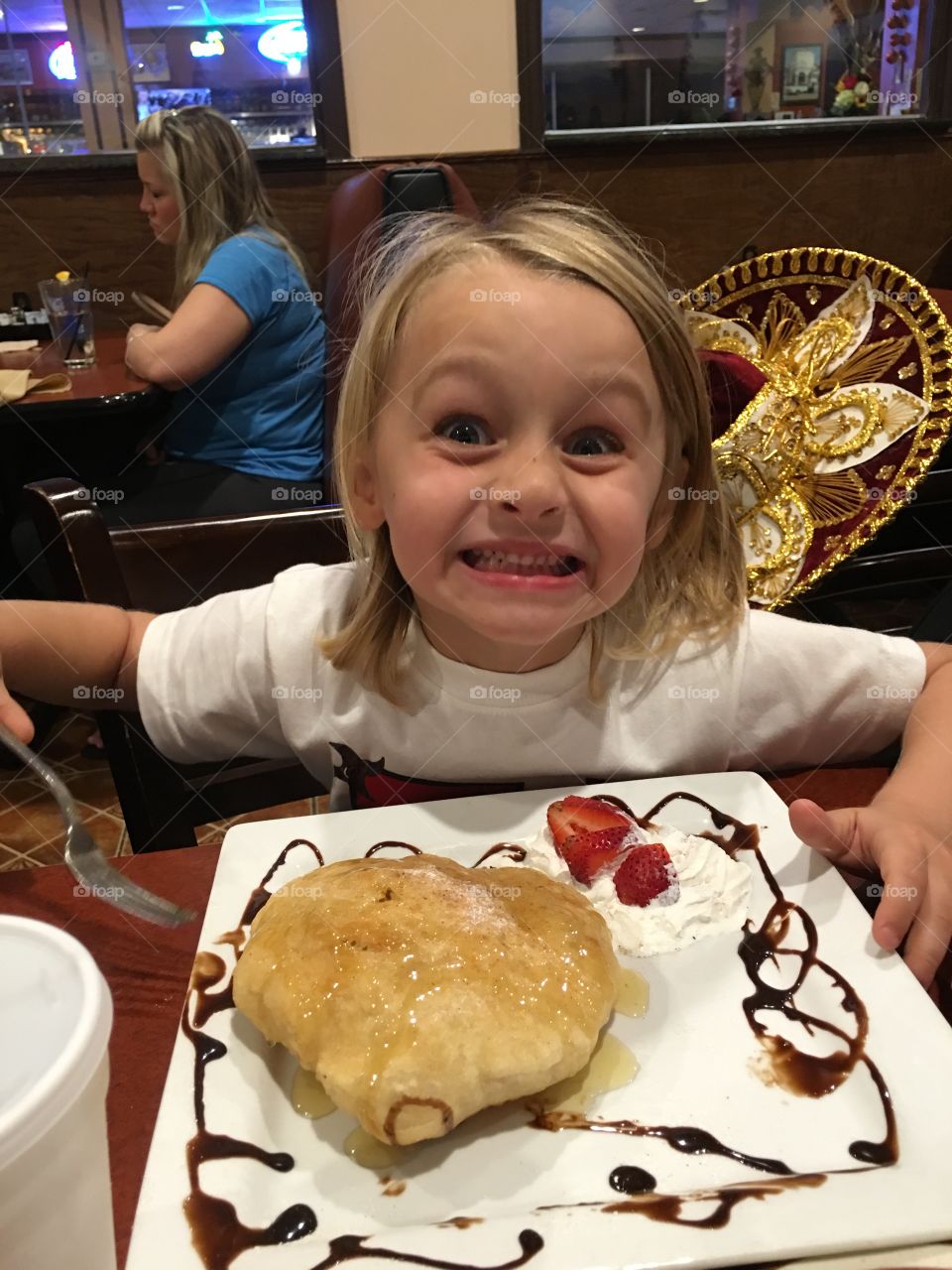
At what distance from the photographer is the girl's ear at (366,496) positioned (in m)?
1.17

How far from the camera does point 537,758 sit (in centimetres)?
120

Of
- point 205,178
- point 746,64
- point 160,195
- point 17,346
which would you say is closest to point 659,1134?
point 205,178

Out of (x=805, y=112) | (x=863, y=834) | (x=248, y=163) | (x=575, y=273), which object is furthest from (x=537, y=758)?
(x=805, y=112)

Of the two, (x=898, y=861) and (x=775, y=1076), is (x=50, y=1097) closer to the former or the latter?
(x=775, y=1076)

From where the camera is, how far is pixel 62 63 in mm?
4016

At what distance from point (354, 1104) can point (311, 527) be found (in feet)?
3.06

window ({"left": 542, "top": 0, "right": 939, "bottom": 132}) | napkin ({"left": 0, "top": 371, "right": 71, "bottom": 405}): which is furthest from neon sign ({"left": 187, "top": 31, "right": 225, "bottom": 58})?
napkin ({"left": 0, "top": 371, "right": 71, "bottom": 405})

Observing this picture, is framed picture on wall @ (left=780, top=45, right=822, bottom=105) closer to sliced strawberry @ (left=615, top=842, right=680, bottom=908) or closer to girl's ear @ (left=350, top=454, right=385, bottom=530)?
girl's ear @ (left=350, top=454, right=385, bottom=530)

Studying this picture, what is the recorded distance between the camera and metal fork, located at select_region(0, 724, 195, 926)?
0.85m

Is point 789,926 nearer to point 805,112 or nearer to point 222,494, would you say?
point 222,494

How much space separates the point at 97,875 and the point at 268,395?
2324 mm

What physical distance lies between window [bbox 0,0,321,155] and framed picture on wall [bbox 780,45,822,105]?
2116 mm

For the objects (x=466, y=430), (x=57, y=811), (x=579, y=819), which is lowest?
(x=57, y=811)

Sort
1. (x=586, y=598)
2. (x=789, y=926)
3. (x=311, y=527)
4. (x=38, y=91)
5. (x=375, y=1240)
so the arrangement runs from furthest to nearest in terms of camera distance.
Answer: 1. (x=38, y=91)
2. (x=311, y=527)
3. (x=586, y=598)
4. (x=789, y=926)
5. (x=375, y=1240)
